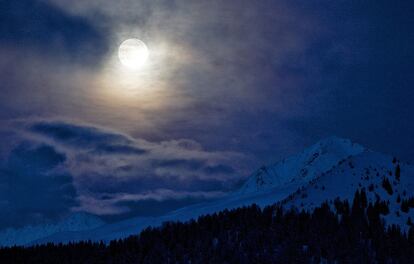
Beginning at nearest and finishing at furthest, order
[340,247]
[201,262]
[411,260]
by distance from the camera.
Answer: [411,260] < [340,247] < [201,262]

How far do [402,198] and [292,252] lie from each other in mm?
51025

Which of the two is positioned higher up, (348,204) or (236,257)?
(348,204)

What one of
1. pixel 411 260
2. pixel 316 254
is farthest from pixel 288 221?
pixel 411 260

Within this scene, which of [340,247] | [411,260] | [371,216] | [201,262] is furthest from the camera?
[201,262]

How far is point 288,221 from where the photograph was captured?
7633 inches

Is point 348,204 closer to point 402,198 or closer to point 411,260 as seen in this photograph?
point 402,198

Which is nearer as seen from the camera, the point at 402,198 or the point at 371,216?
the point at 371,216

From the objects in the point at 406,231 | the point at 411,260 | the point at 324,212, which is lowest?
the point at 411,260

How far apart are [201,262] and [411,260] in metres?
71.9

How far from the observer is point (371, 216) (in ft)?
603

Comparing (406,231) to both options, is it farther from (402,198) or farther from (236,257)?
(236,257)

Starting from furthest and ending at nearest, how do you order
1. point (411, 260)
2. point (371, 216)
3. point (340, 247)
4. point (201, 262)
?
point (201, 262), point (371, 216), point (340, 247), point (411, 260)

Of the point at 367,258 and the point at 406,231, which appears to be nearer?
the point at 367,258

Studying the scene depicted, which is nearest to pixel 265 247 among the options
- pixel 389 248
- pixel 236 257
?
pixel 236 257
